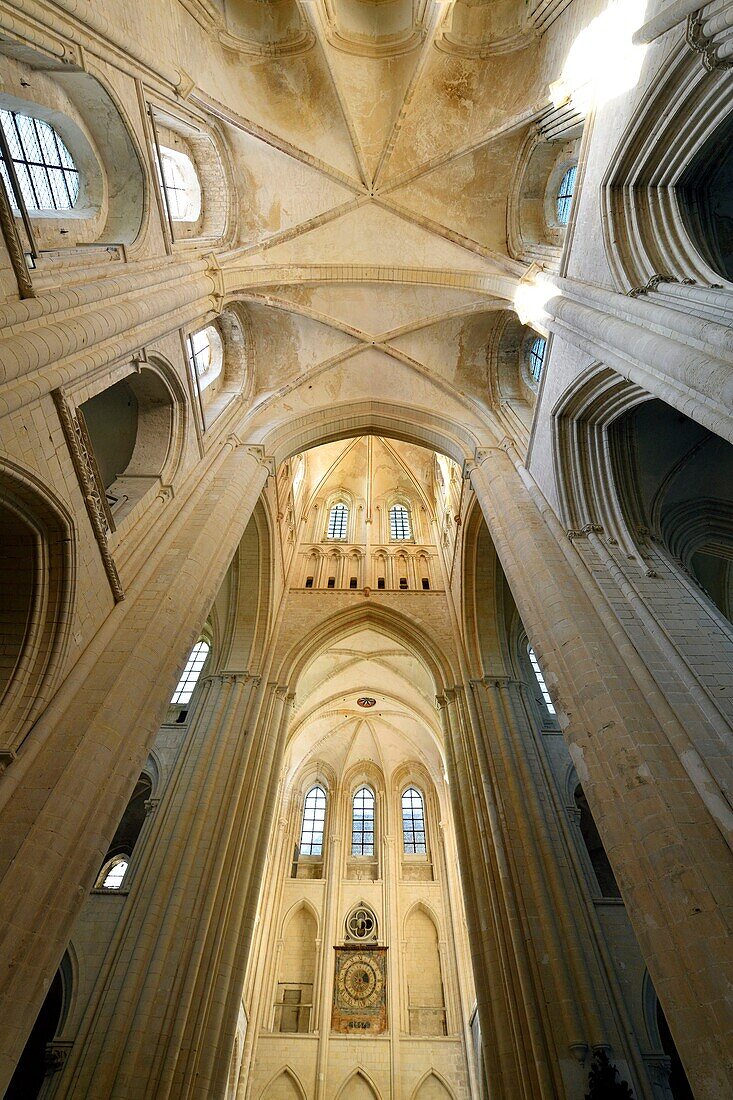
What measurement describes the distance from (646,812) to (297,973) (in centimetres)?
1573

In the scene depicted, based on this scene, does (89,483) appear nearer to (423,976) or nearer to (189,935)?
(189,935)

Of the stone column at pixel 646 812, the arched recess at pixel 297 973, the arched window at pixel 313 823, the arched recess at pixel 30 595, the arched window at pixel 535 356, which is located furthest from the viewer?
the arched window at pixel 313 823

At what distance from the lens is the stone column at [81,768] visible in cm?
414

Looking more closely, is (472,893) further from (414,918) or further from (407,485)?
(407,485)

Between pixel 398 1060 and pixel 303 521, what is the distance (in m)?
14.9

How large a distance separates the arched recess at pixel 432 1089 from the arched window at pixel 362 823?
5806 mm

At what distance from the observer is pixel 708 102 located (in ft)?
19.5

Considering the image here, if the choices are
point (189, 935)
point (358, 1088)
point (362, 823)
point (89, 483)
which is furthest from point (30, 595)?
point (362, 823)

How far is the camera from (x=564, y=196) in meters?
10.4

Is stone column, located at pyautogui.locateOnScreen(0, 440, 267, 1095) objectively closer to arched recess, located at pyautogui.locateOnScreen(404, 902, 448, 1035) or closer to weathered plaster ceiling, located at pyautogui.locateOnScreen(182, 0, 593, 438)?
weathered plaster ceiling, located at pyautogui.locateOnScreen(182, 0, 593, 438)

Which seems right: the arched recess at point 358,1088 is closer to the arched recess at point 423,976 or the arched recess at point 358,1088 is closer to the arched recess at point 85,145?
the arched recess at point 423,976

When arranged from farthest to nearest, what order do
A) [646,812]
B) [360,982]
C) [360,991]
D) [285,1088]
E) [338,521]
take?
[338,521] < [360,982] < [360,991] < [285,1088] < [646,812]

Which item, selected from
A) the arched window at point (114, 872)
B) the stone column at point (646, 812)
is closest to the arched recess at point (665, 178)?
the stone column at point (646, 812)

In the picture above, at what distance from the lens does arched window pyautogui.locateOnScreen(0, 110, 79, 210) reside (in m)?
6.23
